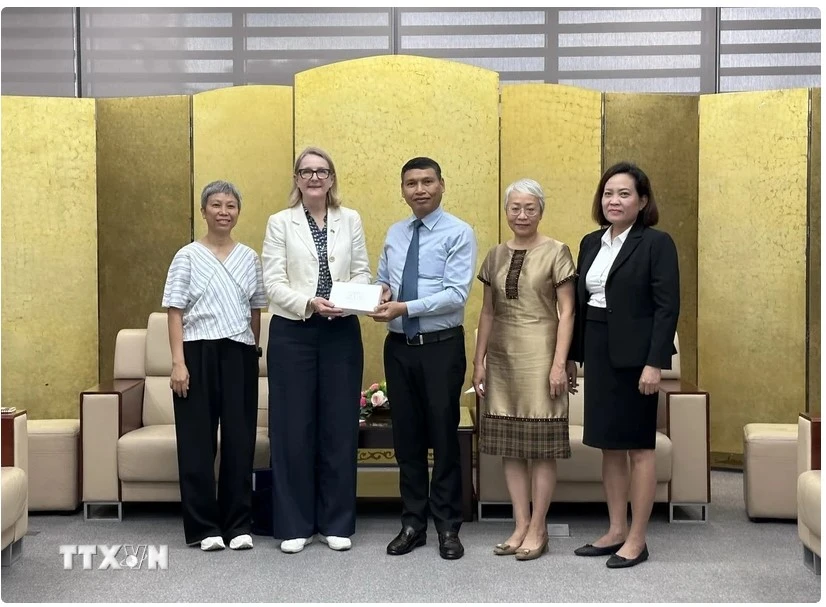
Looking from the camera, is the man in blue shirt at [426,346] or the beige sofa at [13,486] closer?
the beige sofa at [13,486]

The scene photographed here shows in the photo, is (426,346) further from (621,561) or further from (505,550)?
(621,561)

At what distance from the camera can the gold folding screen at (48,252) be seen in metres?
5.19

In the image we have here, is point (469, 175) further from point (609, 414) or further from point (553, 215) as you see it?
point (609, 414)

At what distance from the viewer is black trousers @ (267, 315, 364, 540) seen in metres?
3.73

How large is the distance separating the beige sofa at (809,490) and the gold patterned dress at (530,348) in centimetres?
88

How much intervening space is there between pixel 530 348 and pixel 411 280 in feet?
1.84

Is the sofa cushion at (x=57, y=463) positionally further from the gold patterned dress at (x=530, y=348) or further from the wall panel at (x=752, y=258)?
the wall panel at (x=752, y=258)

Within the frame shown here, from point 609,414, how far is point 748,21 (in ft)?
10.6

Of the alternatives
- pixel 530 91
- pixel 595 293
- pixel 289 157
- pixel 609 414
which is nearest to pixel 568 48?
pixel 530 91

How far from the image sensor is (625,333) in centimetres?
340

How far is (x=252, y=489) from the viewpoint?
3.96 m

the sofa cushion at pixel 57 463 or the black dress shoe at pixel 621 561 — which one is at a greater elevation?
the sofa cushion at pixel 57 463

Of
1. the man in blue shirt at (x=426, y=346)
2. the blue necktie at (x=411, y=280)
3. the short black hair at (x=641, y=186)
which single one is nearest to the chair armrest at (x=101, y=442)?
the man in blue shirt at (x=426, y=346)

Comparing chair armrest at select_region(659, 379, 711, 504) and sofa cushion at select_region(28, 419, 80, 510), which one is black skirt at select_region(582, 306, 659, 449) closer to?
chair armrest at select_region(659, 379, 711, 504)
